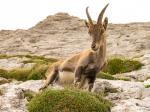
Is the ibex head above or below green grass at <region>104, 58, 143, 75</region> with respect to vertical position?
above

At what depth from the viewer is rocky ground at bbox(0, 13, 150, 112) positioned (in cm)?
2123

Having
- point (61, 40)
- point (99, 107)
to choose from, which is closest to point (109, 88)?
point (99, 107)

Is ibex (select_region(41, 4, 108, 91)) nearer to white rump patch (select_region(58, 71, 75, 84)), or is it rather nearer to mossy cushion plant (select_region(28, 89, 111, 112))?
white rump patch (select_region(58, 71, 75, 84))

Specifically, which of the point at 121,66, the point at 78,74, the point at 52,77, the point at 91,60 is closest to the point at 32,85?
the point at 52,77

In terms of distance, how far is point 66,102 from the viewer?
731 inches

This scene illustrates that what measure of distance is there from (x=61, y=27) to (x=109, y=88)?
383 ft

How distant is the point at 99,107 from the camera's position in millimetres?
18797

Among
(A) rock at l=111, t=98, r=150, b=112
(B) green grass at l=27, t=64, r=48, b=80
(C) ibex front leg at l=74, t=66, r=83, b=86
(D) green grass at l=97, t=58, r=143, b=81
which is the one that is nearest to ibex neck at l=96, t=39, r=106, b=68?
(C) ibex front leg at l=74, t=66, r=83, b=86

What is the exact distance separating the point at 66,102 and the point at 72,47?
90.1 meters

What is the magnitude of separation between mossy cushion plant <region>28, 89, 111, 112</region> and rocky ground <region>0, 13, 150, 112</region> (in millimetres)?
912

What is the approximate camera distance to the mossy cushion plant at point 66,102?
18406mm

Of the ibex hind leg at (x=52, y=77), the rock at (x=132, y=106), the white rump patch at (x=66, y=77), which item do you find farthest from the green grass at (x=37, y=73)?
the rock at (x=132, y=106)

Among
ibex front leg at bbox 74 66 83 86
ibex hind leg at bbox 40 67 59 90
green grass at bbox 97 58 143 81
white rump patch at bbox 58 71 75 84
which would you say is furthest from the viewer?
green grass at bbox 97 58 143 81

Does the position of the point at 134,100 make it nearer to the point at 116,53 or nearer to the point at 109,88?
the point at 109,88
